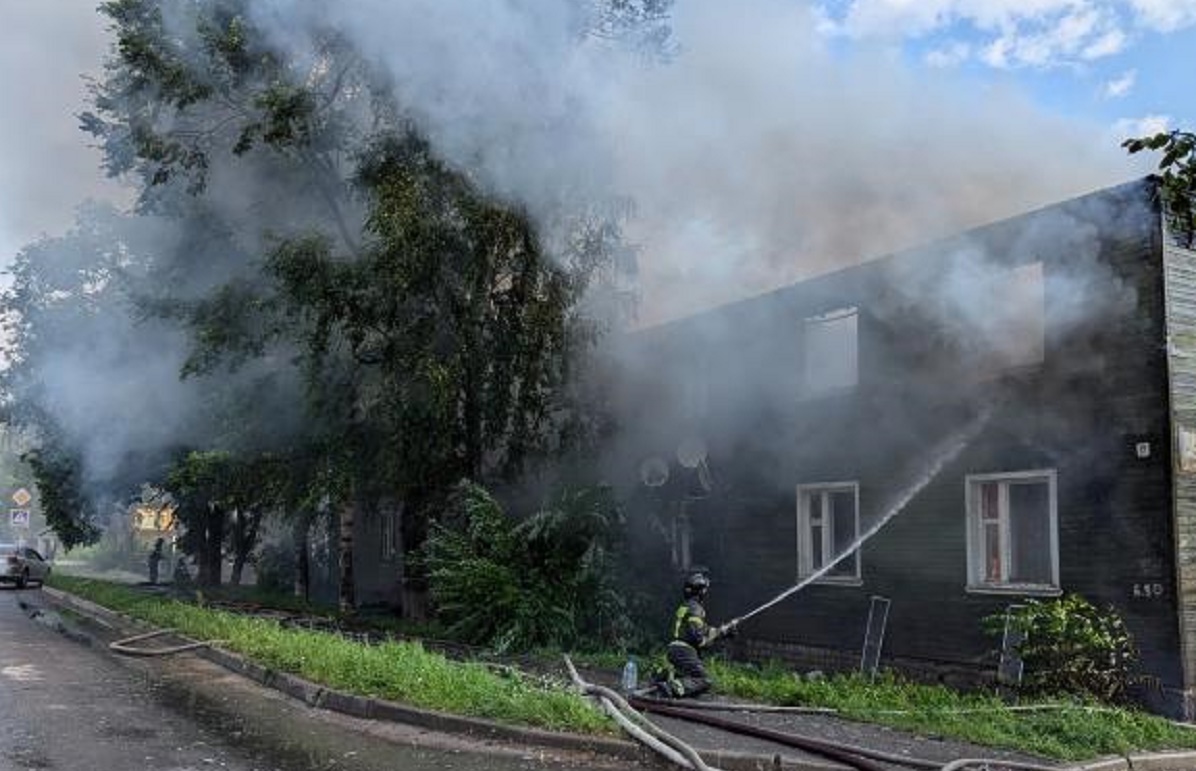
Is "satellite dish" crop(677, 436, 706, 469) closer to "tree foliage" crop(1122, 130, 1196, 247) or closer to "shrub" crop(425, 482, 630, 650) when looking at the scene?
"shrub" crop(425, 482, 630, 650)

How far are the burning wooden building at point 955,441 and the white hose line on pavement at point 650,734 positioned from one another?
4.22m

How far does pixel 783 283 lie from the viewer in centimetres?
1309

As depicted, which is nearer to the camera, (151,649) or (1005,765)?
(1005,765)

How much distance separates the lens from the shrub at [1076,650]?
915 cm

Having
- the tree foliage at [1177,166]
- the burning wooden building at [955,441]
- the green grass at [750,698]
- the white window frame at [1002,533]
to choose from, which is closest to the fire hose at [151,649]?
the green grass at [750,698]

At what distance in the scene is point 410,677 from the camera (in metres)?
9.04

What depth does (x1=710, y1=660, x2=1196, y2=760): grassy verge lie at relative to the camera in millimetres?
7441

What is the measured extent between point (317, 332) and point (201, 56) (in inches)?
152

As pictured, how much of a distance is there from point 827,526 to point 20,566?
24.1 metres

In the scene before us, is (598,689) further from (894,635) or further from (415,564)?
(415,564)

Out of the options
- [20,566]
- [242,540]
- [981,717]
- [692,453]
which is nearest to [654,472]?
[692,453]

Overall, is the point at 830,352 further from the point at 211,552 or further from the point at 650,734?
the point at 211,552

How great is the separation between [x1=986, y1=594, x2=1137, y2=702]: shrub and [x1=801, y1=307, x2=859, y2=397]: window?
375cm

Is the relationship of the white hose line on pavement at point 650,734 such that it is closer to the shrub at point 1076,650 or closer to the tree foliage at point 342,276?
the shrub at point 1076,650
